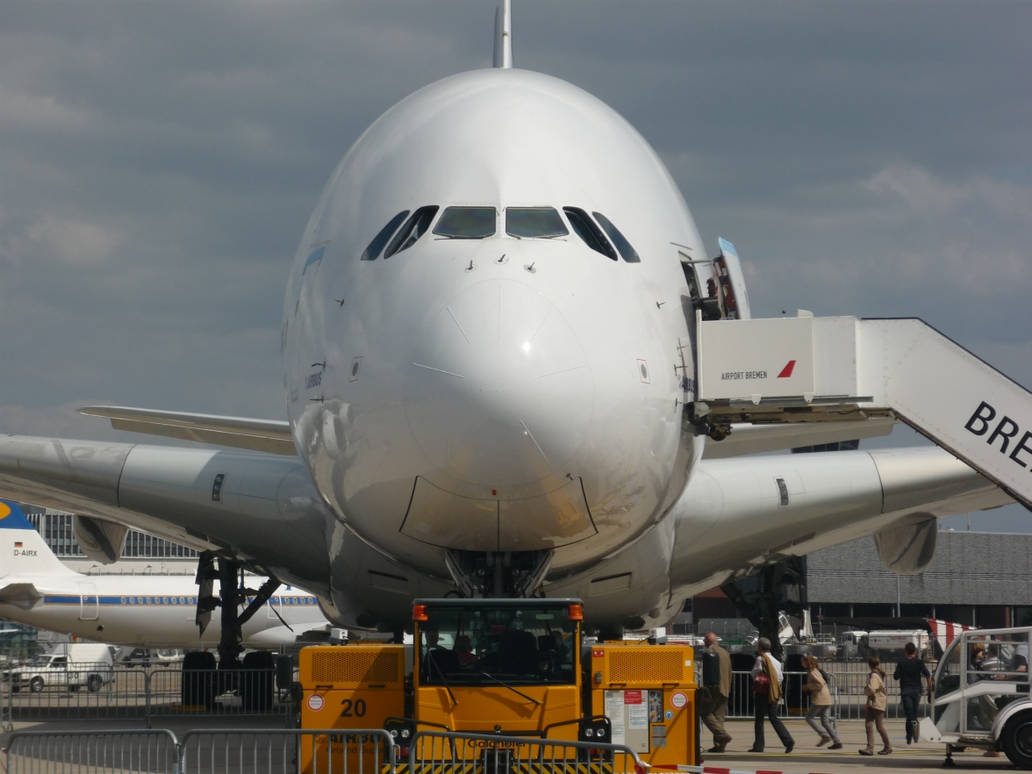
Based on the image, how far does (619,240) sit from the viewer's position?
33.9ft

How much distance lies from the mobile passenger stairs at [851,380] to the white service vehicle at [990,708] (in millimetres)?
2087

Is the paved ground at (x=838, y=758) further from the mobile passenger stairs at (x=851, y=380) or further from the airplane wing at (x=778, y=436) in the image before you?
the airplane wing at (x=778, y=436)

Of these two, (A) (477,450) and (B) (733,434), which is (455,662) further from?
(B) (733,434)

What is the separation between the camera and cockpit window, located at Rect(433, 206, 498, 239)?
9836mm

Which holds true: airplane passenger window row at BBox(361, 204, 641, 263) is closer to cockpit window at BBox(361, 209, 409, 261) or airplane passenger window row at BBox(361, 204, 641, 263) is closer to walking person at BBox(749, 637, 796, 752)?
cockpit window at BBox(361, 209, 409, 261)

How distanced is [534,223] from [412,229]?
836 millimetres

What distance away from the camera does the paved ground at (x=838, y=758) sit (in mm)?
12898

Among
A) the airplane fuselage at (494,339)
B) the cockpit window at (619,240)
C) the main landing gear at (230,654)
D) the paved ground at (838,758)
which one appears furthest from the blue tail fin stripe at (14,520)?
the cockpit window at (619,240)

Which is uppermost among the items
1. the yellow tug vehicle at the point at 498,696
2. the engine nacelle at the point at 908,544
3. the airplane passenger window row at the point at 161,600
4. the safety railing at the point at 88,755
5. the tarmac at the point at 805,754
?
the engine nacelle at the point at 908,544

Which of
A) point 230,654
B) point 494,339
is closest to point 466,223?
point 494,339

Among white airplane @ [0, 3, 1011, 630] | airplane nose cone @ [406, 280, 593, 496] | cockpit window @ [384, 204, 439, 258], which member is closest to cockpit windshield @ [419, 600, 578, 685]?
white airplane @ [0, 3, 1011, 630]

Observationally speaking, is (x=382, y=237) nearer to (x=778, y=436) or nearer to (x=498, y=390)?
(x=498, y=390)

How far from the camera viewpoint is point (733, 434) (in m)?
14.6

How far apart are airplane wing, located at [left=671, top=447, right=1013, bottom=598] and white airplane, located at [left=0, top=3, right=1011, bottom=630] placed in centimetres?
54
